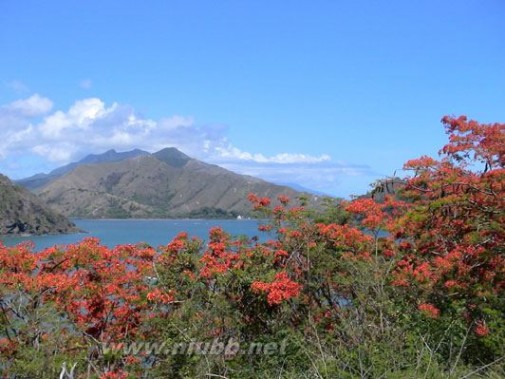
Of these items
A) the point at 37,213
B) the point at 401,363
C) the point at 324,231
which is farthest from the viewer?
the point at 37,213

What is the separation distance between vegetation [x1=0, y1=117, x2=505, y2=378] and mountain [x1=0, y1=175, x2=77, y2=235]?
10118 centimetres

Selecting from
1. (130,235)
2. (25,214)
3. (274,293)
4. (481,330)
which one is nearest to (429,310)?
(481,330)

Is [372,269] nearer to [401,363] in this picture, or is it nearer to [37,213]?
[401,363]

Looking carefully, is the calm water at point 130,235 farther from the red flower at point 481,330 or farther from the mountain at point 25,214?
the red flower at point 481,330

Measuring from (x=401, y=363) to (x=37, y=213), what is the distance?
393ft

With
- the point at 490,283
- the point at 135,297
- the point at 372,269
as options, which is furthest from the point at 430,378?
the point at 135,297

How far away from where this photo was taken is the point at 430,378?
508cm

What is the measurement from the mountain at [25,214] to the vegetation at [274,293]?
10118cm

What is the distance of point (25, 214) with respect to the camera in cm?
11169

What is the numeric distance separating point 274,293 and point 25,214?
113 metres

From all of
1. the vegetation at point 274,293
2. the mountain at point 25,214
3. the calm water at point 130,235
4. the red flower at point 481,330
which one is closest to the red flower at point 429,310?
the vegetation at point 274,293

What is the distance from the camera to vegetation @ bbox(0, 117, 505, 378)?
26.9 ft

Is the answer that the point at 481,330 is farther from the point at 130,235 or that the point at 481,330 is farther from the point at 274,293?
the point at 130,235

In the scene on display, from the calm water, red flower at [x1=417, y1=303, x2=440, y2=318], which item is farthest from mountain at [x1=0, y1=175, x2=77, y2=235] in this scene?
red flower at [x1=417, y1=303, x2=440, y2=318]
